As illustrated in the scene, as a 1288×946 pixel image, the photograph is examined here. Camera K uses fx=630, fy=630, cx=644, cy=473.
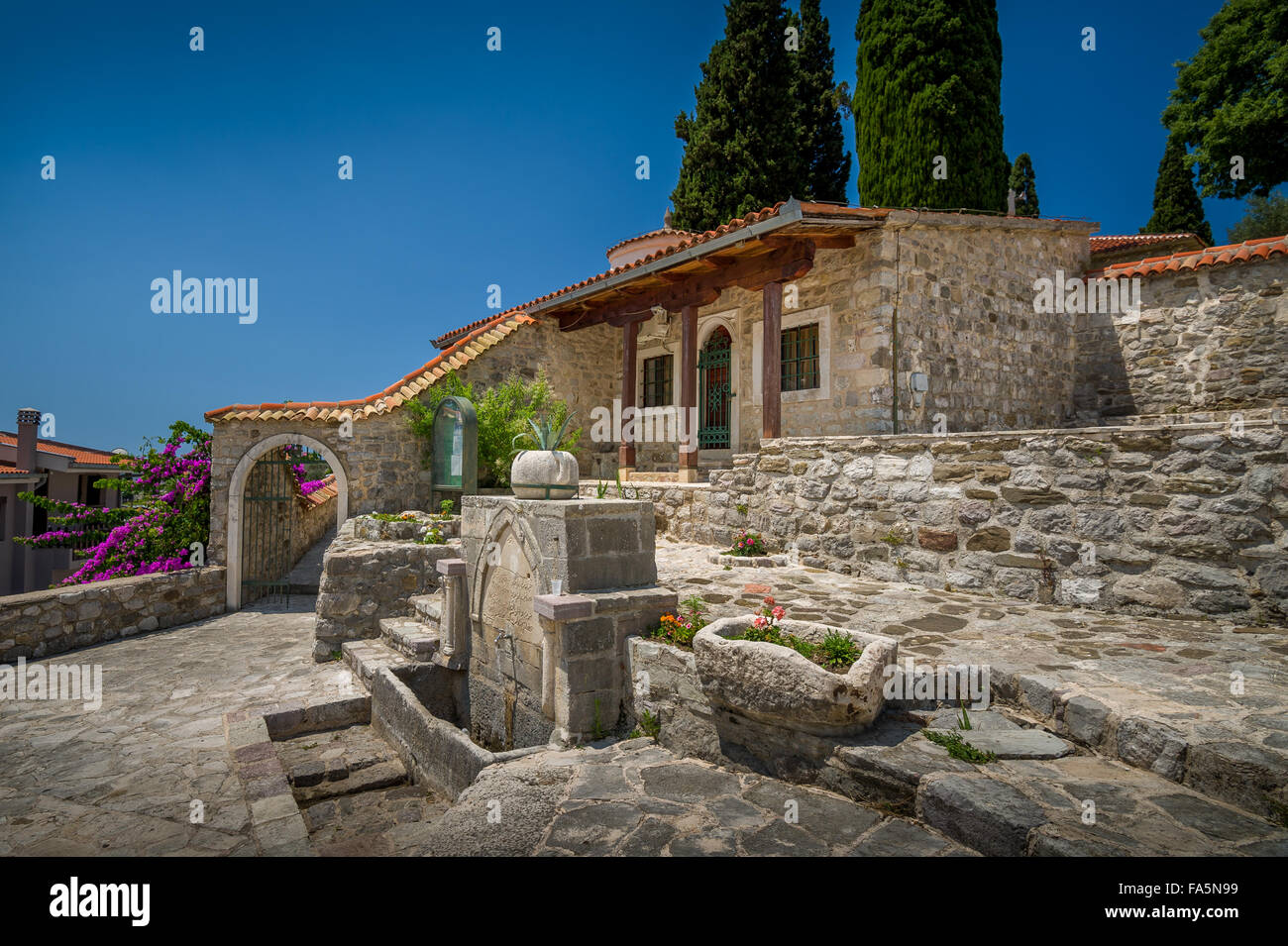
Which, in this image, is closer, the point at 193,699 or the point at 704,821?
the point at 704,821

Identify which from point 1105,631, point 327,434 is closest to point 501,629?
point 1105,631

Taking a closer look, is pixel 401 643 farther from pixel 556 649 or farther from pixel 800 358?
pixel 800 358

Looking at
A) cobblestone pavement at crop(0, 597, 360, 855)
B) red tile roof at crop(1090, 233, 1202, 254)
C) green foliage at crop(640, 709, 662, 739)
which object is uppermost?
red tile roof at crop(1090, 233, 1202, 254)

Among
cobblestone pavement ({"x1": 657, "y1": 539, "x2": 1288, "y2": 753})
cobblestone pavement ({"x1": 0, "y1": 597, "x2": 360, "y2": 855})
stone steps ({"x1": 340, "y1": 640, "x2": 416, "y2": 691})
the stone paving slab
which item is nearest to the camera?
the stone paving slab

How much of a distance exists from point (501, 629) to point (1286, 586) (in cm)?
564

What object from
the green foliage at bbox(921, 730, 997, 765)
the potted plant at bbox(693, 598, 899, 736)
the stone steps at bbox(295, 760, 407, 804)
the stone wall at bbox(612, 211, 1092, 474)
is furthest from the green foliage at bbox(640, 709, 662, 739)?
the stone wall at bbox(612, 211, 1092, 474)

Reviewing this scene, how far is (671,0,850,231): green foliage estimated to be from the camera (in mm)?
16750

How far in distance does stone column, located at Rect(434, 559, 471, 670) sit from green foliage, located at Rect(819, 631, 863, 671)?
3790 mm

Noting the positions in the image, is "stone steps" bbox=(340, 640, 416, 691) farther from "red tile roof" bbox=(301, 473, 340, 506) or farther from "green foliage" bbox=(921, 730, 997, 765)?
"red tile roof" bbox=(301, 473, 340, 506)

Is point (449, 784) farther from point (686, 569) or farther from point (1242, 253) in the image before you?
point (1242, 253)

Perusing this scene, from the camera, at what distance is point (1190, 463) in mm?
4441

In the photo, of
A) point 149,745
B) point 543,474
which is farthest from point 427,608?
point 543,474

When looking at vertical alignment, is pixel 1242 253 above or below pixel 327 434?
above

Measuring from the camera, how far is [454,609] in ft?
20.2
